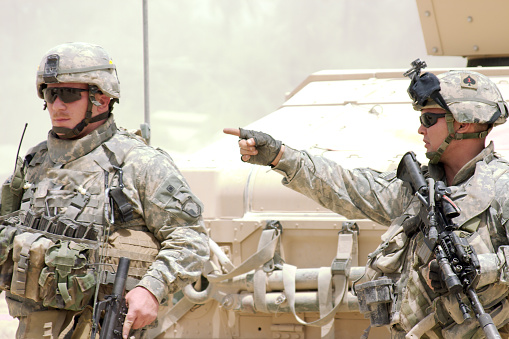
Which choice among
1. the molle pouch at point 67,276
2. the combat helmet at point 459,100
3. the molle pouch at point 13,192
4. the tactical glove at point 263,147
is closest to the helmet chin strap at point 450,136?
the combat helmet at point 459,100

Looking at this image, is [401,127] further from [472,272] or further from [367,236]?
[472,272]

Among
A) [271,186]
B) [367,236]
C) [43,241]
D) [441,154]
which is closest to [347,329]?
[367,236]

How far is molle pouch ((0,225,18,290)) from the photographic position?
163 inches

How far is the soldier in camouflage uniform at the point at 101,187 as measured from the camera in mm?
4039

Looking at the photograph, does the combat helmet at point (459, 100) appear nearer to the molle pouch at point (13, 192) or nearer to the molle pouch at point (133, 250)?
the molle pouch at point (133, 250)

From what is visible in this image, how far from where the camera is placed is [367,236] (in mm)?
5816

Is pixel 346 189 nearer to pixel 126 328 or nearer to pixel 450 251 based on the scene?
pixel 450 251

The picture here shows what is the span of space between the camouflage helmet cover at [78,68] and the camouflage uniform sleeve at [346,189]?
0.93m

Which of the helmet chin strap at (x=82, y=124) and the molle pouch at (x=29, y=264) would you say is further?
the helmet chin strap at (x=82, y=124)

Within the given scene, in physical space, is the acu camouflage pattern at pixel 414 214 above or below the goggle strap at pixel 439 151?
below

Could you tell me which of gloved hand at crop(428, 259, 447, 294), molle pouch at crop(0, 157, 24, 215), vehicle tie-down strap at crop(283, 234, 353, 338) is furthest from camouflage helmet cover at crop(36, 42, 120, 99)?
vehicle tie-down strap at crop(283, 234, 353, 338)

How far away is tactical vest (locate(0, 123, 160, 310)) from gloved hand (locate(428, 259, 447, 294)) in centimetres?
124

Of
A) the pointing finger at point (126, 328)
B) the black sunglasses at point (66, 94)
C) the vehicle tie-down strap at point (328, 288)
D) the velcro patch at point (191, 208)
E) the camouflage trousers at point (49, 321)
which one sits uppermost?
the black sunglasses at point (66, 94)

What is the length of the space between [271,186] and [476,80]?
216 cm
